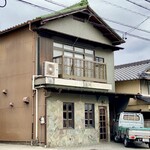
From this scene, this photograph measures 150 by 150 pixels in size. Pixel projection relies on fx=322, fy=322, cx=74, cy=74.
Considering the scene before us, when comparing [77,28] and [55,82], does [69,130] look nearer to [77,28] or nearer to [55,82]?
[55,82]

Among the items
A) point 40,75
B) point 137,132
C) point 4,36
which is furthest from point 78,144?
point 4,36

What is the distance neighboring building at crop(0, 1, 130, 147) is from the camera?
1923 cm

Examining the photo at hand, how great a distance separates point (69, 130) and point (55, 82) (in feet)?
10.8

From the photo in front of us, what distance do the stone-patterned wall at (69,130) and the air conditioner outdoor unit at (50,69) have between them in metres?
1.40

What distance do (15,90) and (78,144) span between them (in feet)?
17.5

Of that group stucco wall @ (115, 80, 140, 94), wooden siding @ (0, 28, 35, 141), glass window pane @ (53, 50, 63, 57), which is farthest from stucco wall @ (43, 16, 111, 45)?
stucco wall @ (115, 80, 140, 94)

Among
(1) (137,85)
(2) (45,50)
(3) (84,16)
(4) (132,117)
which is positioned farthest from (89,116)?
(1) (137,85)

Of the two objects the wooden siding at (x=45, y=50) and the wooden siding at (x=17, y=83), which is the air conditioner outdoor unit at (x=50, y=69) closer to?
the wooden siding at (x=45, y=50)

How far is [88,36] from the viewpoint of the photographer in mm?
23531

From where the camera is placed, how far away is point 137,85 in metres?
27.9

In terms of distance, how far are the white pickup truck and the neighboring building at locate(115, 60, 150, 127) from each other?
10.2 ft

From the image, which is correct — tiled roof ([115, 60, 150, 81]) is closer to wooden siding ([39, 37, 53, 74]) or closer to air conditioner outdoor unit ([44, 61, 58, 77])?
wooden siding ([39, 37, 53, 74])

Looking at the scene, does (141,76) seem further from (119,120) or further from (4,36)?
(4,36)

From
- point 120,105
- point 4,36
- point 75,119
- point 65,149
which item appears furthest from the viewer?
point 120,105
